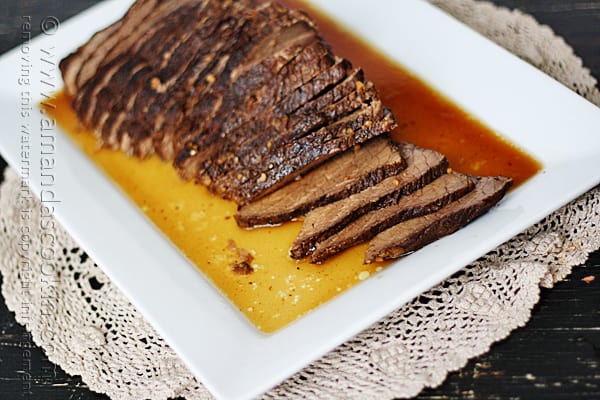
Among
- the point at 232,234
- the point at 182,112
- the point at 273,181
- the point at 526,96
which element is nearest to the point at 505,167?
the point at 526,96

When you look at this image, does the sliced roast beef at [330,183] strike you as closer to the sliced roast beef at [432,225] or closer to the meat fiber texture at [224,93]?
the meat fiber texture at [224,93]

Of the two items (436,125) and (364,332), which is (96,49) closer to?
(436,125)

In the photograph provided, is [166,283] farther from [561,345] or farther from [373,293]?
[561,345]

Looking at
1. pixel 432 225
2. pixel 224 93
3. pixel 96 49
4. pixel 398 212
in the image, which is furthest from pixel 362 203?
pixel 96 49

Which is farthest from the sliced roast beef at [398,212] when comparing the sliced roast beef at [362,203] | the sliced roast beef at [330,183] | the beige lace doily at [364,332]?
the beige lace doily at [364,332]

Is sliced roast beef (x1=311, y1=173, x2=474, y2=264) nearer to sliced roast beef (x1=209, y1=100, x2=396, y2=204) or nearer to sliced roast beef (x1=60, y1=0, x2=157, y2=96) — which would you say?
sliced roast beef (x1=209, y1=100, x2=396, y2=204)

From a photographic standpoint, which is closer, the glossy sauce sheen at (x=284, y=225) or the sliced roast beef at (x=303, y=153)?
the glossy sauce sheen at (x=284, y=225)

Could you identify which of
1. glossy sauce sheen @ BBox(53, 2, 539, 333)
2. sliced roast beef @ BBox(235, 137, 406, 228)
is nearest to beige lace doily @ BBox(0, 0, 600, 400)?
glossy sauce sheen @ BBox(53, 2, 539, 333)
